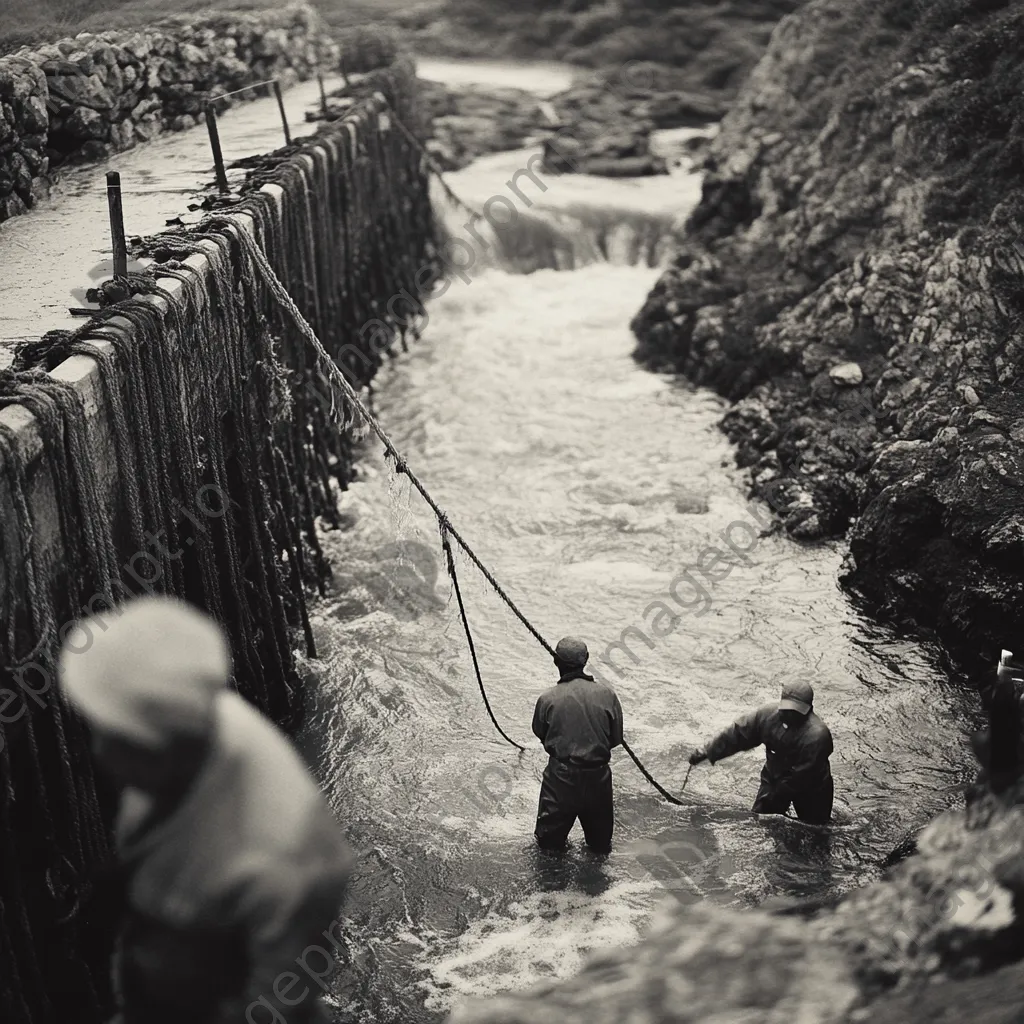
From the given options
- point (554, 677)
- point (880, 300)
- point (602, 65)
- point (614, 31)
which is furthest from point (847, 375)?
point (614, 31)

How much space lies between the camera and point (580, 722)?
628 cm

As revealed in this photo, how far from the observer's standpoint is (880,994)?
10.5 feet

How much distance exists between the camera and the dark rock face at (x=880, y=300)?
886 centimetres

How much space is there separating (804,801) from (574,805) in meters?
1.36

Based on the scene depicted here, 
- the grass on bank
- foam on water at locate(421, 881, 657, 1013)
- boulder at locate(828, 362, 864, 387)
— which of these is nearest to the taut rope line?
foam on water at locate(421, 881, 657, 1013)

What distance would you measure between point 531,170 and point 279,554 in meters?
14.2

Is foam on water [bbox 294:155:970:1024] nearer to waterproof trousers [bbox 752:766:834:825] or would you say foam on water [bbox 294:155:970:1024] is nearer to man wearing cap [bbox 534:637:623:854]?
waterproof trousers [bbox 752:766:834:825]

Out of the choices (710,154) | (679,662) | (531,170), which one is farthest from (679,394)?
(531,170)

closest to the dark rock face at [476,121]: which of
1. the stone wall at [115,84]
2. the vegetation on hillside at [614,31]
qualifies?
the vegetation on hillside at [614,31]

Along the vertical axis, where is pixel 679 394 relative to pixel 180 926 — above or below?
below

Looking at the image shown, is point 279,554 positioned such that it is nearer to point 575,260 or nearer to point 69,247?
point 69,247

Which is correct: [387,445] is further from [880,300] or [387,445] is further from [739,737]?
[880,300]

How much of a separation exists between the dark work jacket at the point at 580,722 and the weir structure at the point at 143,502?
2202 millimetres

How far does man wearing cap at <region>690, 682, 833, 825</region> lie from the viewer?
653 centimetres
